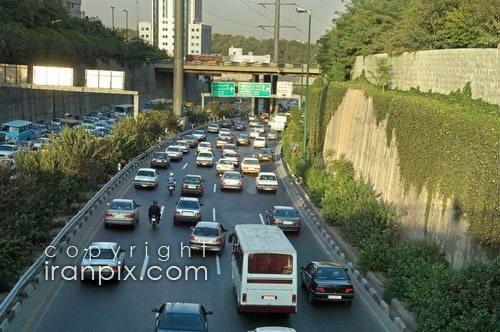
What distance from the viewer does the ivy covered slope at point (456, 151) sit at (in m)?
18.4

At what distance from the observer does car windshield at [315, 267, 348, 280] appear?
20.3 meters

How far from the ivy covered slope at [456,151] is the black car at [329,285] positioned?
12.3 feet

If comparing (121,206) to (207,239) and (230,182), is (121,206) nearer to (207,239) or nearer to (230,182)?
(207,239)

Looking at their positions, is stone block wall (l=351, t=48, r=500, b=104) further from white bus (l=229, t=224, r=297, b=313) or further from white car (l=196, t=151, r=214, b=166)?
white car (l=196, t=151, r=214, b=166)

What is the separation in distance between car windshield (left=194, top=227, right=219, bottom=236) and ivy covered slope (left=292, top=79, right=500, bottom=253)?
7422 millimetres

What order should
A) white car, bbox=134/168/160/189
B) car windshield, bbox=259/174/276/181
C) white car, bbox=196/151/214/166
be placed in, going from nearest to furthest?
1. white car, bbox=134/168/160/189
2. car windshield, bbox=259/174/276/181
3. white car, bbox=196/151/214/166

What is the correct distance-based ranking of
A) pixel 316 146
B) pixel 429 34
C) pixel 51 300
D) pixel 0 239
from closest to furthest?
pixel 51 300
pixel 0 239
pixel 429 34
pixel 316 146

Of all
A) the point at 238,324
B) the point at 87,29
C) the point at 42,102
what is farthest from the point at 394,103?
the point at 87,29

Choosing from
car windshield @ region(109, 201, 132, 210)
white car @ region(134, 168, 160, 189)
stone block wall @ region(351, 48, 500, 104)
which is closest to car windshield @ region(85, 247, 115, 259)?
car windshield @ region(109, 201, 132, 210)

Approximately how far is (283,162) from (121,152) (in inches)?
678

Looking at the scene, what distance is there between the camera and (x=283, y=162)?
208 ft

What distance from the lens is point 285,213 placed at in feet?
106

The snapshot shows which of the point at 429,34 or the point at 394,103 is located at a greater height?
the point at 429,34

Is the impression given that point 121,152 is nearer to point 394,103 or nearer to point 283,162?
point 283,162
